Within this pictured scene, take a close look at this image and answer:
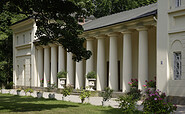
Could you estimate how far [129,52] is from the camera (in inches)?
914

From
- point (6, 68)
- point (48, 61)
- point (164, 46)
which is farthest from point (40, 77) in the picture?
point (164, 46)

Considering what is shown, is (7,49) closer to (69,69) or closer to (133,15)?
(69,69)

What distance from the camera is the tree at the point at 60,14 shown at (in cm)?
1473

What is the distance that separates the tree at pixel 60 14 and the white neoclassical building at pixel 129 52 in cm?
515

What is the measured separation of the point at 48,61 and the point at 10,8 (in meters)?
20.9

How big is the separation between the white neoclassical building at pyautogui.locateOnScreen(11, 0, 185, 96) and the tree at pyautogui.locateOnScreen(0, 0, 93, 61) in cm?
515

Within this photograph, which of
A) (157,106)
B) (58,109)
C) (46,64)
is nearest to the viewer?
(157,106)

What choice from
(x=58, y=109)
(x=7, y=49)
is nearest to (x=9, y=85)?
(x=7, y=49)

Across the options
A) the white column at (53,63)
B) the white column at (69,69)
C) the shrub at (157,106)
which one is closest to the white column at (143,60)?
the shrub at (157,106)

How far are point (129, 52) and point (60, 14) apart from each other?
8886mm

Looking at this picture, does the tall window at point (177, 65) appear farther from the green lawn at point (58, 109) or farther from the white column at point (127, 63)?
the white column at point (127, 63)

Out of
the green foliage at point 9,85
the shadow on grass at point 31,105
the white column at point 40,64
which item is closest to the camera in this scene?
the shadow on grass at point 31,105


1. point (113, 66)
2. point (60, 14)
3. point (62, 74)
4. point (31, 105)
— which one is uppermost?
point (60, 14)

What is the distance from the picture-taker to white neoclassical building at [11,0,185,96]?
59.1 ft
